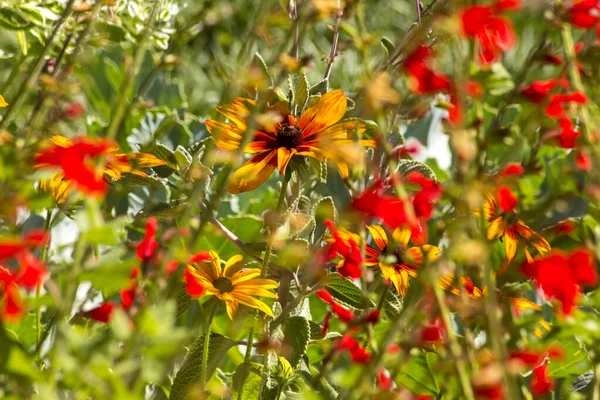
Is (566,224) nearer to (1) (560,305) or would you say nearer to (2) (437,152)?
(1) (560,305)

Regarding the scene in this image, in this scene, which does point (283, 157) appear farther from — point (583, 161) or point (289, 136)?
point (583, 161)

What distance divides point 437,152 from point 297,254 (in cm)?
135

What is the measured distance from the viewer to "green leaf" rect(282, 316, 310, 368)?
2.93 ft

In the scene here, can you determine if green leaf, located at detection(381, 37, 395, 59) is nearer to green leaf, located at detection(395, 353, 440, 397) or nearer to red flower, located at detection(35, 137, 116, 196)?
green leaf, located at detection(395, 353, 440, 397)

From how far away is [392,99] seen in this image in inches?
22.9

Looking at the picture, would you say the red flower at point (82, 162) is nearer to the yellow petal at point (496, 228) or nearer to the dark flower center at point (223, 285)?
the dark flower center at point (223, 285)

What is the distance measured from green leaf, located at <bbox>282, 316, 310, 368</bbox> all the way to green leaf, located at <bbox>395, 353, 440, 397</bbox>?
212 mm

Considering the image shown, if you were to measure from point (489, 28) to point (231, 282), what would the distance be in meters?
0.36

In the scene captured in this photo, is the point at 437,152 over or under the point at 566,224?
under

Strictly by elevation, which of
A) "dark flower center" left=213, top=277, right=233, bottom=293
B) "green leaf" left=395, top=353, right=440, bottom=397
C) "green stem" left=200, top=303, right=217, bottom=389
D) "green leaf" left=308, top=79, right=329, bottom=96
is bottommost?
"green leaf" left=395, top=353, right=440, bottom=397

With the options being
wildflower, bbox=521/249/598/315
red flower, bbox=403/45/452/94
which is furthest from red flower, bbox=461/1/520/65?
wildflower, bbox=521/249/598/315

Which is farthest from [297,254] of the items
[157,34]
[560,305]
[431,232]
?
[431,232]

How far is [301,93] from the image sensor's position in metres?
0.90

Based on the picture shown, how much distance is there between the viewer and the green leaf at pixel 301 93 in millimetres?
886
